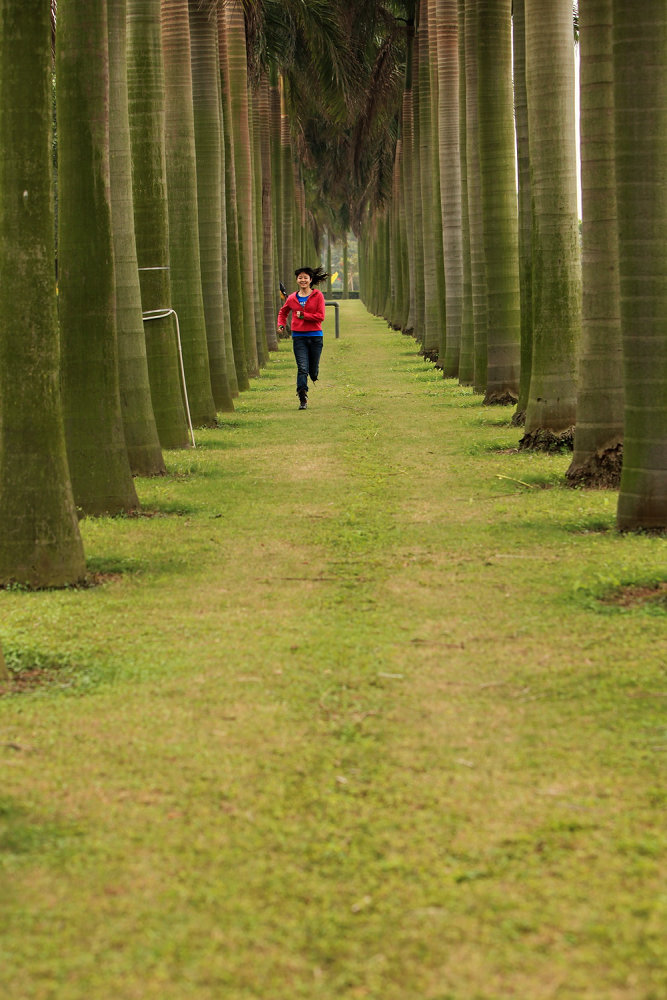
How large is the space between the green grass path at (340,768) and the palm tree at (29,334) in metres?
0.44

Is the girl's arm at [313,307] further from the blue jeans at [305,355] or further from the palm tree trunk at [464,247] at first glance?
the palm tree trunk at [464,247]

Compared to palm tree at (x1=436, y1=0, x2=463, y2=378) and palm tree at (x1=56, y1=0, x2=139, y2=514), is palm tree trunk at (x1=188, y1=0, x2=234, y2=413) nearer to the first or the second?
palm tree at (x1=436, y1=0, x2=463, y2=378)

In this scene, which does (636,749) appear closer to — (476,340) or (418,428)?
(418,428)

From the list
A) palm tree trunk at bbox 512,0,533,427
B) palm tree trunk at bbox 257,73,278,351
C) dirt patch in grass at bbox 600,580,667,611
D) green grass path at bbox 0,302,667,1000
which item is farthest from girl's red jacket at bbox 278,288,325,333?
palm tree trunk at bbox 257,73,278,351

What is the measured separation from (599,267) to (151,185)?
16.8 feet

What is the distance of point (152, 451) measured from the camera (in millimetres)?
12961

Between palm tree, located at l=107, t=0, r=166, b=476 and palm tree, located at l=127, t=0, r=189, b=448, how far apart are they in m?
1.42

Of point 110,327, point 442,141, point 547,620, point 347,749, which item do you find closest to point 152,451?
point 110,327

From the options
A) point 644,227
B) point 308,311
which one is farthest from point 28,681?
point 308,311

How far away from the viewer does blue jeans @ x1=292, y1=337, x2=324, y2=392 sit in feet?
65.8

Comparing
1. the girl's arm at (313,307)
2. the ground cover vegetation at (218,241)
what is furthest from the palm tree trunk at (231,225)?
the girl's arm at (313,307)

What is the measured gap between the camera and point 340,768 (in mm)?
5117

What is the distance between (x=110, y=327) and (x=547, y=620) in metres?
4.78

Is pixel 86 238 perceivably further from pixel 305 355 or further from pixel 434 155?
pixel 434 155
